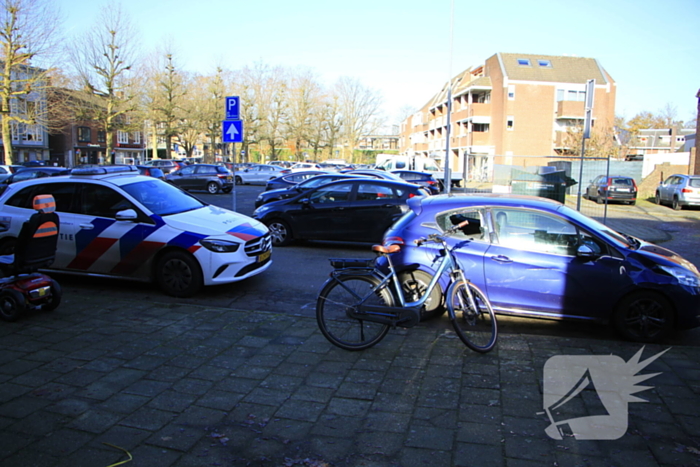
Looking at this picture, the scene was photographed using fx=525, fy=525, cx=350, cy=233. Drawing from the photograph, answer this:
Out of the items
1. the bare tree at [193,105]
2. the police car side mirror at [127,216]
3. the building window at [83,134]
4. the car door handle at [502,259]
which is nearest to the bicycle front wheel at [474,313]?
the car door handle at [502,259]

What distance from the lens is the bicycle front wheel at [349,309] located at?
A: 4902 millimetres

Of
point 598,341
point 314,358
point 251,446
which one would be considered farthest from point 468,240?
point 251,446

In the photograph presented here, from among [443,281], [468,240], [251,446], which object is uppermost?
[468,240]

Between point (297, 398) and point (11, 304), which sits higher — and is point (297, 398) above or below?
below

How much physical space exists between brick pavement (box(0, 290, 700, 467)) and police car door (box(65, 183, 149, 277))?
4.50ft

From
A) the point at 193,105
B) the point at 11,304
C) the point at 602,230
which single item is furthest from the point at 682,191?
the point at 193,105

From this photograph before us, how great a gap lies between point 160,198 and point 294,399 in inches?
183

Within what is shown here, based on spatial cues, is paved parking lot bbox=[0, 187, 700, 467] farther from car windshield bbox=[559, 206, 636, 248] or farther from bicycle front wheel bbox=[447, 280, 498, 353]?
car windshield bbox=[559, 206, 636, 248]

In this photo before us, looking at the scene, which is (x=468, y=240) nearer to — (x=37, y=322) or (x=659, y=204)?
(x=37, y=322)

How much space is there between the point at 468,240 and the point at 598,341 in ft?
5.50

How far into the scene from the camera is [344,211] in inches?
424

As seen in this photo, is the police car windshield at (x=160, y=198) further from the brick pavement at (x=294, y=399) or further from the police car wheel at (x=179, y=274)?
the brick pavement at (x=294, y=399)

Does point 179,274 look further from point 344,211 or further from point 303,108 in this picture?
point 303,108

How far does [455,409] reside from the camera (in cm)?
389
